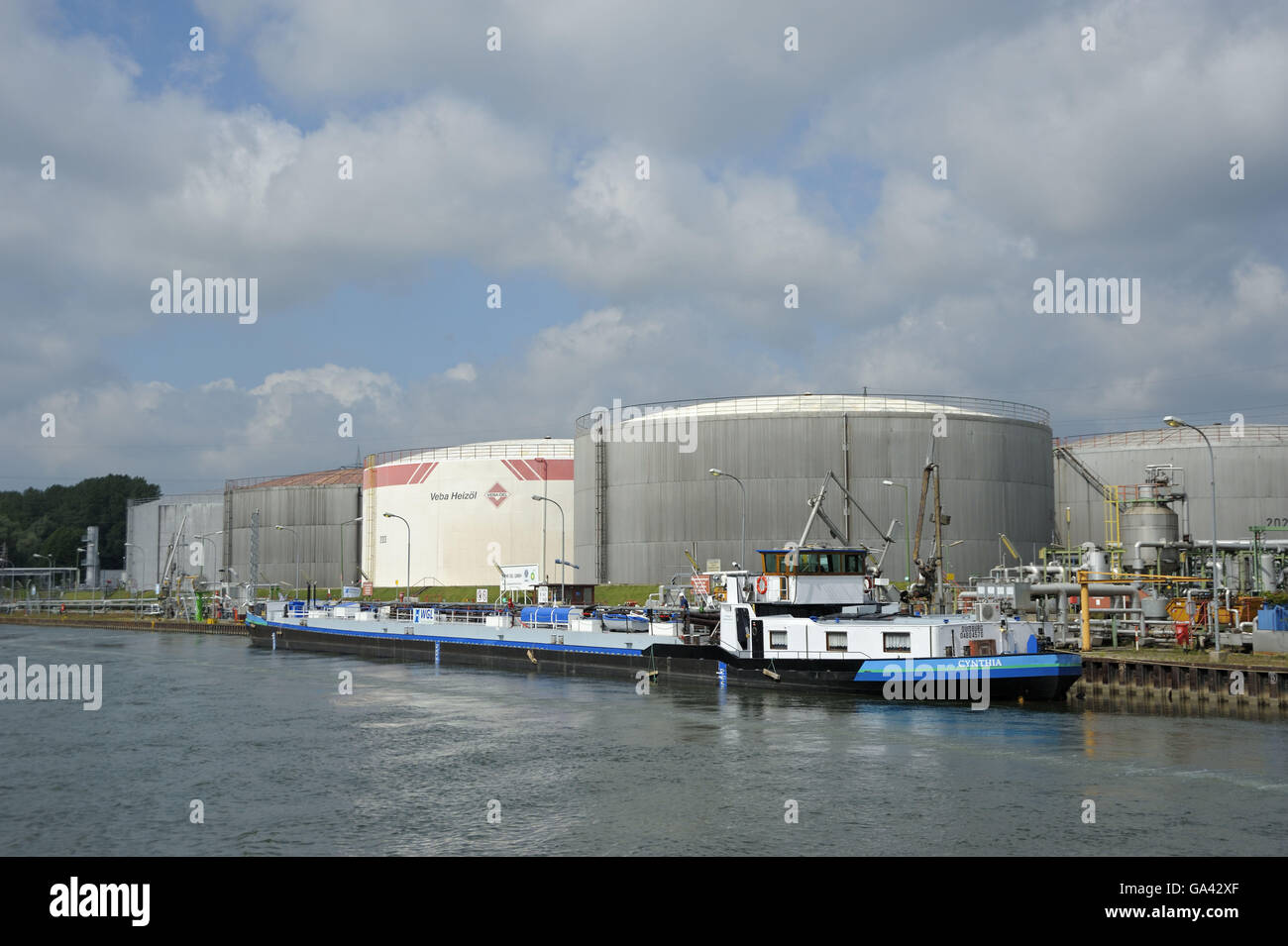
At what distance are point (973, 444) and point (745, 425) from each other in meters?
18.7

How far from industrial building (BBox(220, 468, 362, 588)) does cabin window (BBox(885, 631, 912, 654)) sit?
313ft

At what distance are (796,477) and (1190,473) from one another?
41543mm

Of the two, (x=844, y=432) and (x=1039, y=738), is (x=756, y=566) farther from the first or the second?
(x=1039, y=738)

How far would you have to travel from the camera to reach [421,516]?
11288cm
